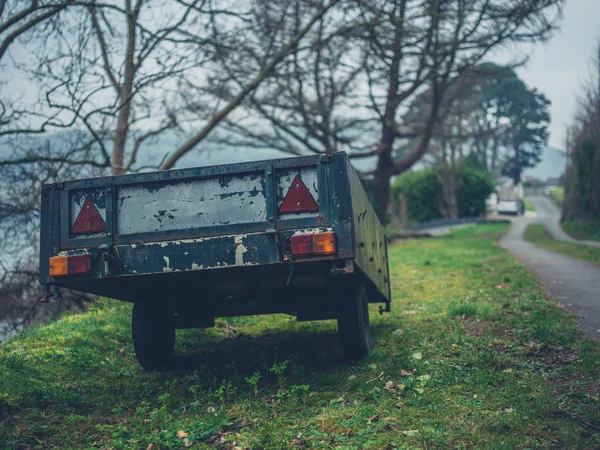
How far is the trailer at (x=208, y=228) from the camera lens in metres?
4.88

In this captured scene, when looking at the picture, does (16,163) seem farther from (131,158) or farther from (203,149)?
(203,149)

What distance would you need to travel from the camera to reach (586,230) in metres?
27.0

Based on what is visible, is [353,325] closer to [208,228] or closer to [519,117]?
[208,228]

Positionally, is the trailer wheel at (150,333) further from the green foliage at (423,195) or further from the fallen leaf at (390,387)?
the green foliage at (423,195)

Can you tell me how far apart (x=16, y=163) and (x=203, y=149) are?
1140 cm

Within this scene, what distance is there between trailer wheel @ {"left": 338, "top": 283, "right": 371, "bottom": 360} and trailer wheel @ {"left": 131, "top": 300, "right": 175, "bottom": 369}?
5.85ft

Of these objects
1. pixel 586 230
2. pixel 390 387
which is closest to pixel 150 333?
pixel 390 387

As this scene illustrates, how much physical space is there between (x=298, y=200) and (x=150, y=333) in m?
2.19

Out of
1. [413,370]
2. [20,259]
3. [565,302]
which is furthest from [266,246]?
[20,259]

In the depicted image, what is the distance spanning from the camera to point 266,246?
16.0ft

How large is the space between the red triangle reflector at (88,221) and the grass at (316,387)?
1.33m

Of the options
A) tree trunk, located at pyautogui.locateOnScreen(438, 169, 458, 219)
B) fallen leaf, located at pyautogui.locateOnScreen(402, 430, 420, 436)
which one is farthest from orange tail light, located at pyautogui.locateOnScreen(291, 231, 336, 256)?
tree trunk, located at pyautogui.locateOnScreen(438, 169, 458, 219)

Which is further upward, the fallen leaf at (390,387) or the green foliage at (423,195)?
the green foliage at (423,195)

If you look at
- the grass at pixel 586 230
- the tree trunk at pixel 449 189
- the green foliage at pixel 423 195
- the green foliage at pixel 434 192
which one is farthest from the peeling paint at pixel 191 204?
the green foliage at pixel 423 195
